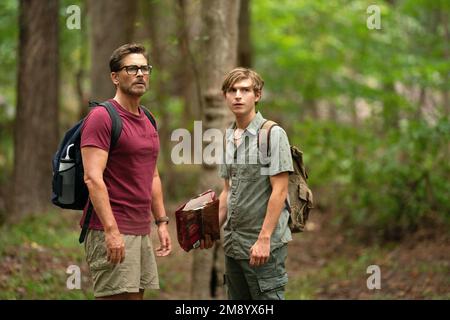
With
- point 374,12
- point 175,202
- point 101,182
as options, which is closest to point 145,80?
point 101,182

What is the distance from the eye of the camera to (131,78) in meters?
4.72

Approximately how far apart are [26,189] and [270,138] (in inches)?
333

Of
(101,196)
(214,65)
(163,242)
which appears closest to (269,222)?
(163,242)

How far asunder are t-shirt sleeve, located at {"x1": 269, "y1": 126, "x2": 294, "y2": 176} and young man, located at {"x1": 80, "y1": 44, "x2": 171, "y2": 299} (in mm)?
858

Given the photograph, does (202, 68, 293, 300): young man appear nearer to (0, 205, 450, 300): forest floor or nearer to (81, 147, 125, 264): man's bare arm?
(81, 147, 125, 264): man's bare arm

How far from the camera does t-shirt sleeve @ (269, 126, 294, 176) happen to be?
4.72 metres

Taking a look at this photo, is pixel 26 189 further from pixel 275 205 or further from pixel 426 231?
pixel 275 205

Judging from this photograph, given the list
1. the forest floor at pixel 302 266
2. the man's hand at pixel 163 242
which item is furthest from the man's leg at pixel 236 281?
the forest floor at pixel 302 266

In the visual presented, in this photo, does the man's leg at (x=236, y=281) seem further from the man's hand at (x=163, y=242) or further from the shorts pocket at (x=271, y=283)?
the man's hand at (x=163, y=242)

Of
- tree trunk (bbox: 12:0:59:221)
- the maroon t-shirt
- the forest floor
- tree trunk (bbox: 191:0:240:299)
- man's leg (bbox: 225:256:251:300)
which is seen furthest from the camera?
tree trunk (bbox: 12:0:59:221)

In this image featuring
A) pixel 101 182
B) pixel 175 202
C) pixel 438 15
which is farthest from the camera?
pixel 175 202

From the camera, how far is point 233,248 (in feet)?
16.3

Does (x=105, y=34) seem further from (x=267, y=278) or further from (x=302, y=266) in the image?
(x=267, y=278)

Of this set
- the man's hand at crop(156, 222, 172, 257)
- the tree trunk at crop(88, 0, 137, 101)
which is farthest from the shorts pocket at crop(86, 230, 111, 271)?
the tree trunk at crop(88, 0, 137, 101)
